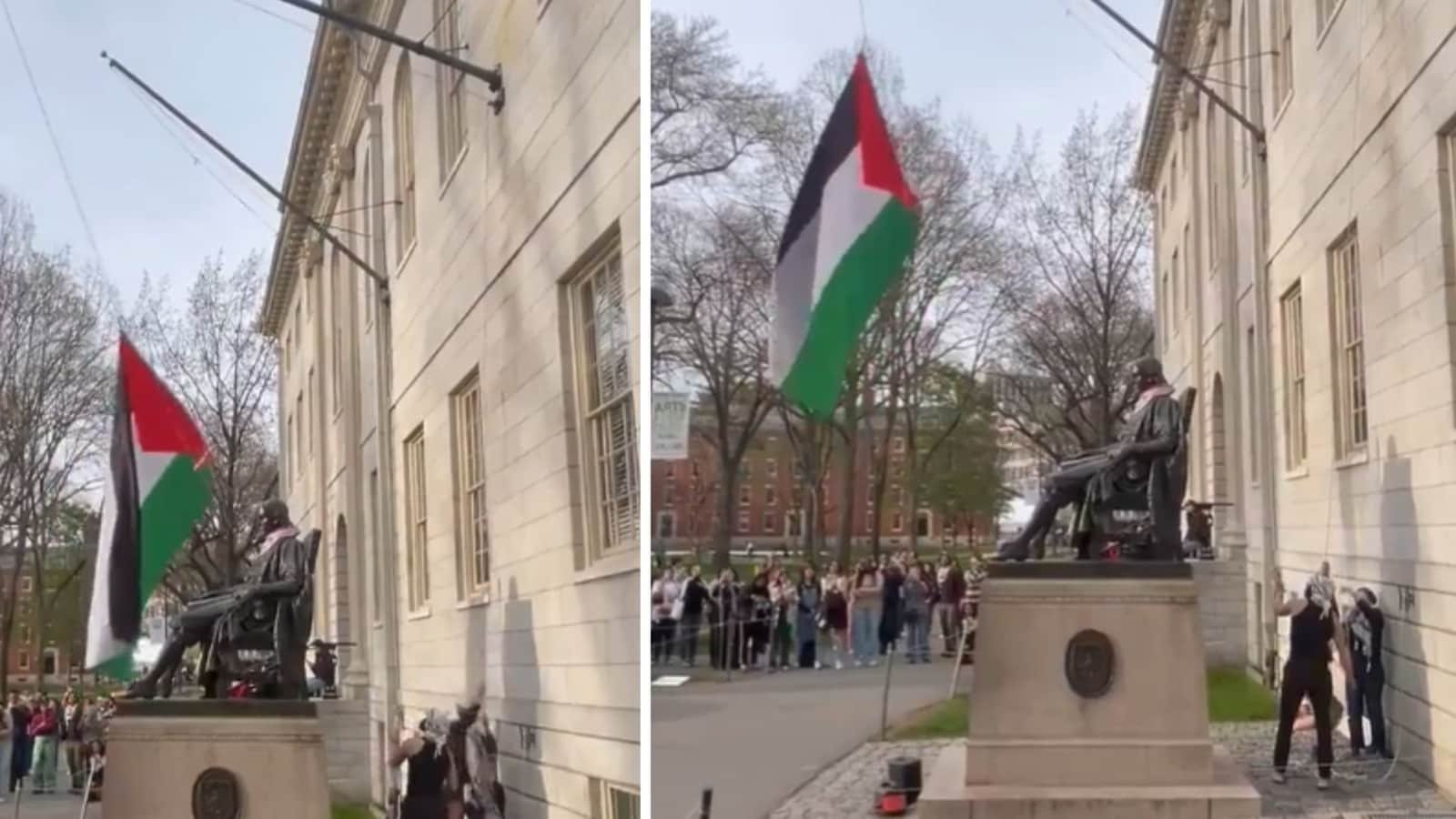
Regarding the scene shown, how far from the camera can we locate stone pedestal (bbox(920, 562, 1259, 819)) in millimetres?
5535

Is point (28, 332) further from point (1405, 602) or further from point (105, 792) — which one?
point (1405, 602)

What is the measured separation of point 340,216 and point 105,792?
1868mm

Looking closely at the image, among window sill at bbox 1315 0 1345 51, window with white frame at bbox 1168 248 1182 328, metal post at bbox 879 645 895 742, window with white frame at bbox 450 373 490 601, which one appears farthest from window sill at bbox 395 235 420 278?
window sill at bbox 1315 0 1345 51

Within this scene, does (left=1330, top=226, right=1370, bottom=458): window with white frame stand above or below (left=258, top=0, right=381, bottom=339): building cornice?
below

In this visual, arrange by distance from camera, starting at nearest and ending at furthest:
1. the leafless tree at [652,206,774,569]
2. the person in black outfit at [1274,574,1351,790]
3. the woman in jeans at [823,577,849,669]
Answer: the person in black outfit at [1274,574,1351,790], the woman in jeans at [823,577,849,669], the leafless tree at [652,206,774,569]

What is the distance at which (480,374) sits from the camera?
5.84 metres

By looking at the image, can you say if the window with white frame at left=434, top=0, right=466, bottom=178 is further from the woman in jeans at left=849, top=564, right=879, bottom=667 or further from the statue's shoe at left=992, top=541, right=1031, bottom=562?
the statue's shoe at left=992, top=541, right=1031, bottom=562

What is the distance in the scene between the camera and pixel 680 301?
609cm

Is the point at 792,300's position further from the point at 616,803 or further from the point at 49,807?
the point at 49,807

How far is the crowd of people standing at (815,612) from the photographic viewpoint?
230 inches

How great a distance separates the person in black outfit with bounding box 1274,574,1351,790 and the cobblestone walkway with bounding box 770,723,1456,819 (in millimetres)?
33

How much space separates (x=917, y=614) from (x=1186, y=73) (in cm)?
183

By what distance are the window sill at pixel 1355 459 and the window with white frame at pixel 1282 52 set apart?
3.34 feet

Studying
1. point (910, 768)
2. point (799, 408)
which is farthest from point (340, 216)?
point (910, 768)
